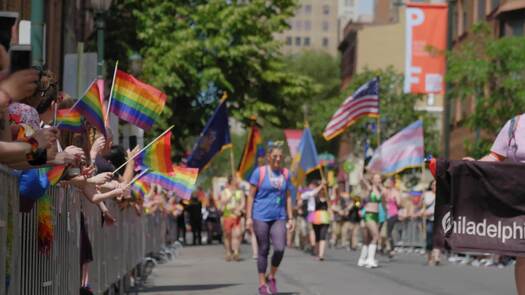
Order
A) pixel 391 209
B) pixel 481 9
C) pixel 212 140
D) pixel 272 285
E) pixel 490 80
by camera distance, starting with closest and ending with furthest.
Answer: pixel 272 285, pixel 212 140, pixel 391 209, pixel 490 80, pixel 481 9

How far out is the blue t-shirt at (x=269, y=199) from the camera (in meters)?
16.4

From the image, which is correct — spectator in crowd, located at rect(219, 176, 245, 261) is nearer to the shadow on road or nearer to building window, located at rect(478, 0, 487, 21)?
the shadow on road

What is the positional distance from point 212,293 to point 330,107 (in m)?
58.7

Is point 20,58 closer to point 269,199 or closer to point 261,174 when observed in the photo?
point 269,199

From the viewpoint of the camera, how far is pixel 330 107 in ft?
247

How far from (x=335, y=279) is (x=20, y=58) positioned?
45.3 feet

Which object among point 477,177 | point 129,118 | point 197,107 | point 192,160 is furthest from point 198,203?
point 477,177

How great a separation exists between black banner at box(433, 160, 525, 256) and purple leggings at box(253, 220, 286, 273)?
644cm

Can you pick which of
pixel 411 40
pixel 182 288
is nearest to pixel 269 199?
pixel 182 288

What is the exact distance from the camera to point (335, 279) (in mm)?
19938

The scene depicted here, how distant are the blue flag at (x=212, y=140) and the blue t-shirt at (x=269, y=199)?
12.4 meters

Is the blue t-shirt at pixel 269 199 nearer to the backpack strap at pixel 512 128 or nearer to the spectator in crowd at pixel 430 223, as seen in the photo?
the backpack strap at pixel 512 128

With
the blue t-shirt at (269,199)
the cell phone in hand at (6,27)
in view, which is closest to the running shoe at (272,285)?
the blue t-shirt at (269,199)

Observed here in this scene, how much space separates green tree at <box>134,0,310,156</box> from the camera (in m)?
46.6
